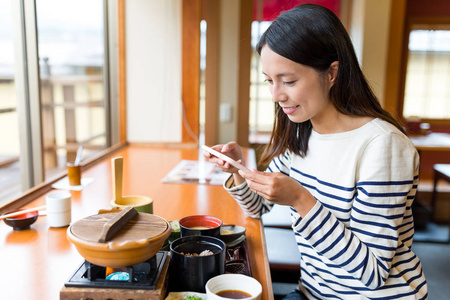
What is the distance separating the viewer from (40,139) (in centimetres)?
178

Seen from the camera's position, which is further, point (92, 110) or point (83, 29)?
point (92, 110)

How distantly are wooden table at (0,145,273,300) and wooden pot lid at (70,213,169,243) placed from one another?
19cm

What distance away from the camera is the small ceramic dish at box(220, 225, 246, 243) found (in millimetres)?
1102

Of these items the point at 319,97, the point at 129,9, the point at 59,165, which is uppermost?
the point at 129,9

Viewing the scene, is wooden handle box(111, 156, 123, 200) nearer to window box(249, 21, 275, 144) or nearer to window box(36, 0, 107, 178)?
window box(36, 0, 107, 178)

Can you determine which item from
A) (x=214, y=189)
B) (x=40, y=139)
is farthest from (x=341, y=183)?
(x=40, y=139)

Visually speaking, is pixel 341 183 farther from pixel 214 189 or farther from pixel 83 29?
pixel 83 29

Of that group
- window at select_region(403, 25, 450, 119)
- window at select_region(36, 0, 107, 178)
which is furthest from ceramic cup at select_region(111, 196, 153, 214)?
window at select_region(403, 25, 450, 119)

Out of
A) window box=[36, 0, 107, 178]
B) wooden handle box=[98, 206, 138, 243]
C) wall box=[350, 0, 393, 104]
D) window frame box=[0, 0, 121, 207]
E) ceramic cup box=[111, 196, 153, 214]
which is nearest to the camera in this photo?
wooden handle box=[98, 206, 138, 243]

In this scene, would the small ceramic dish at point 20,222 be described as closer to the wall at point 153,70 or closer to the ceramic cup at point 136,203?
the ceramic cup at point 136,203

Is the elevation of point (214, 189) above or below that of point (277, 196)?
below

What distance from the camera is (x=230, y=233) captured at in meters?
1.14

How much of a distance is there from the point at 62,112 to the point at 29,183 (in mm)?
2709

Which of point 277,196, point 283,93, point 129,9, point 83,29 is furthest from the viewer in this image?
point 83,29
